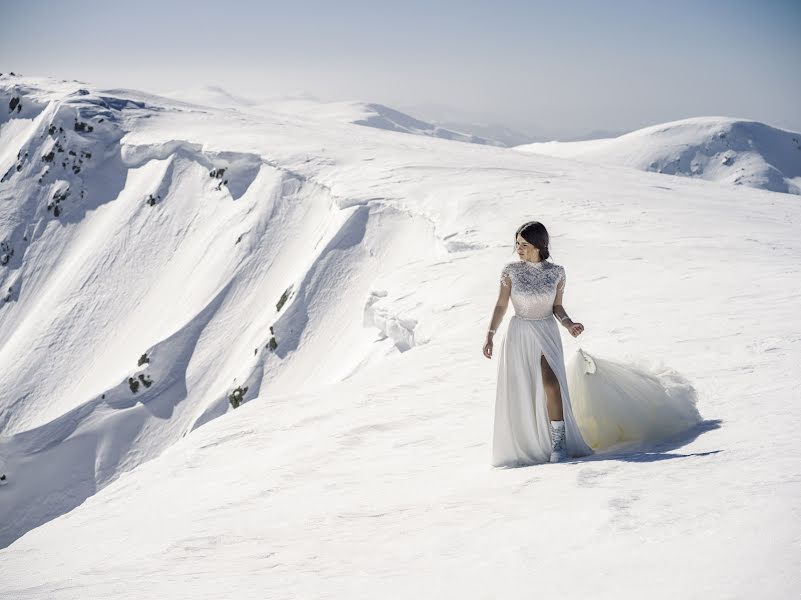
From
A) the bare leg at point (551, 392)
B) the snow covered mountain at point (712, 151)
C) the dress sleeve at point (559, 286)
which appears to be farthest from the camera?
the snow covered mountain at point (712, 151)

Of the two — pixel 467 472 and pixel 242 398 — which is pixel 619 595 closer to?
pixel 467 472

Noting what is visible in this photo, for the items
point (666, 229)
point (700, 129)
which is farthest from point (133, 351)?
point (700, 129)

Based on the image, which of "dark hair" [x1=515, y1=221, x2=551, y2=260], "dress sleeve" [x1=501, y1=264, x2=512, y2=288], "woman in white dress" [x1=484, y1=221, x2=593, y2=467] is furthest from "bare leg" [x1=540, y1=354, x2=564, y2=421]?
"dark hair" [x1=515, y1=221, x2=551, y2=260]

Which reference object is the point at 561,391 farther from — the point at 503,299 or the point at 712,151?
the point at 712,151

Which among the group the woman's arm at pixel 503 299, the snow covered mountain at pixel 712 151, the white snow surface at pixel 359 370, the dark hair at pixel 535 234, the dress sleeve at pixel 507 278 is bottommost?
the white snow surface at pixel 359 370

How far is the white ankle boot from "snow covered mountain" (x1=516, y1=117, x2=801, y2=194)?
252 ft

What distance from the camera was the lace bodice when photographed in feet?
17.0

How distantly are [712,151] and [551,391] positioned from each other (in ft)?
297

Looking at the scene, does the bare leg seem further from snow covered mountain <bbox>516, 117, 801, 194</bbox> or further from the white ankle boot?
snow covered mountain <bbox>516, 117, 801, 194</bbox>

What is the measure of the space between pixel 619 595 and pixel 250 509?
13.3 ft

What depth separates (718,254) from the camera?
12438 millimetres

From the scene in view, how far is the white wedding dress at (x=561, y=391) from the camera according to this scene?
5180 millimetres

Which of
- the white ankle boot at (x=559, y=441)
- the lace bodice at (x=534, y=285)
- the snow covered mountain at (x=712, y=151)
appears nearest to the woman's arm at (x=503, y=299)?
the lace bodice at (x=534, y=285)

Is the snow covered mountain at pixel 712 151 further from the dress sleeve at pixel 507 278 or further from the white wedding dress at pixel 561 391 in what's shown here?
the dress sleeve at pixel 507 278
